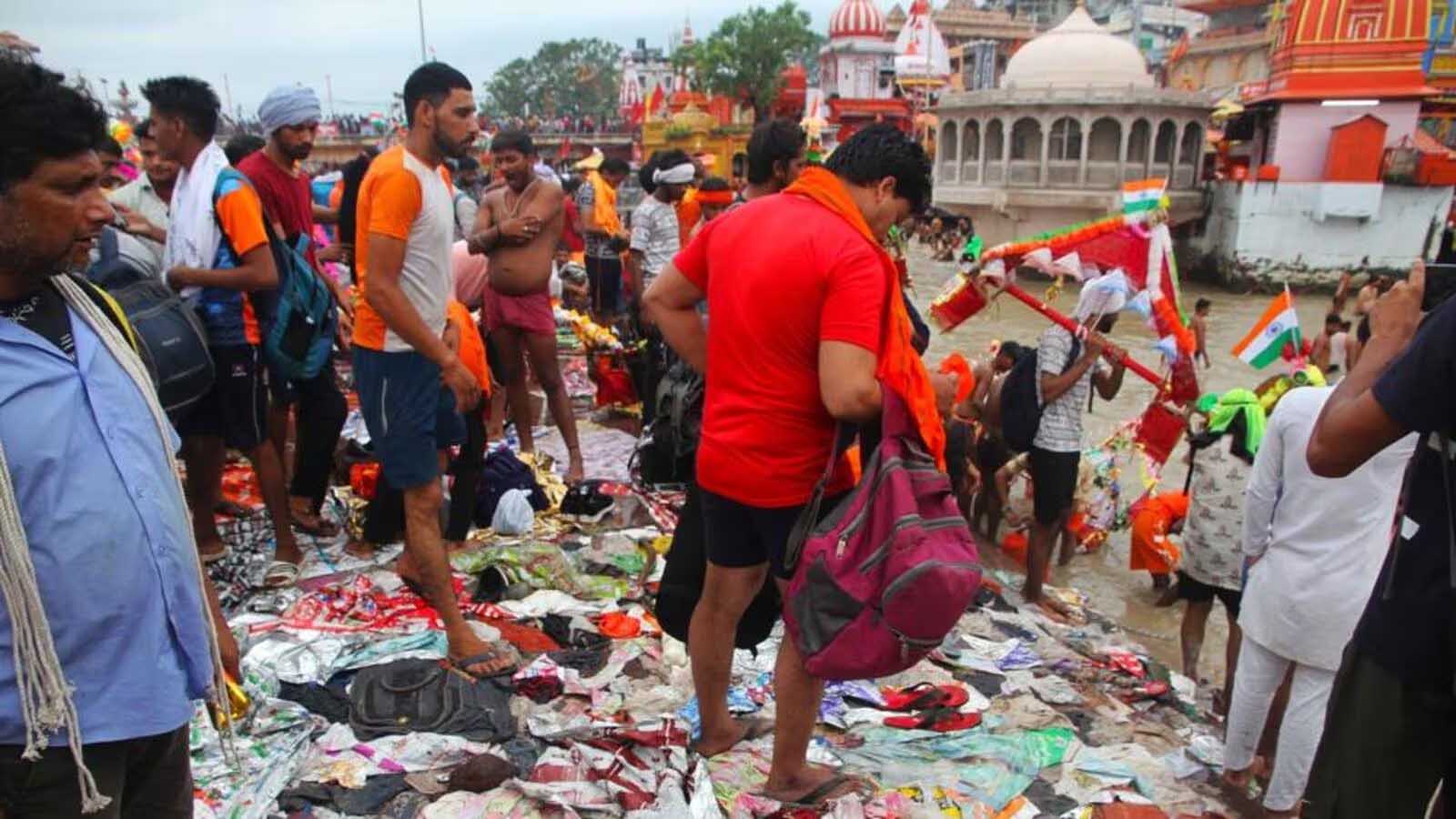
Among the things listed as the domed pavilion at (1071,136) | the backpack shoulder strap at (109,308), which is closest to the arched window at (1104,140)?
the domed pavilion at (1071,136)

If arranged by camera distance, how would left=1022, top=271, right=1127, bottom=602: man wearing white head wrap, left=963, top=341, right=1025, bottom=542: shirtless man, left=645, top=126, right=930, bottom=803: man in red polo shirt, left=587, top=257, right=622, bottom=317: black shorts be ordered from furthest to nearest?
1. left=587, top=257, right=622, bottom=317: black shorts
2. left=963, top=341, right=1025, bottom=542: shirtless man
3. left=1022, top=271, right=1127, bottom=602: man wearing white head wrap
4. left=645, top=126, right=930, bottom=803: man in red polo shirt

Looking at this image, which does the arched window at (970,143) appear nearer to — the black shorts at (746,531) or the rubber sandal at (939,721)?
the rubber sandal at (939,721)

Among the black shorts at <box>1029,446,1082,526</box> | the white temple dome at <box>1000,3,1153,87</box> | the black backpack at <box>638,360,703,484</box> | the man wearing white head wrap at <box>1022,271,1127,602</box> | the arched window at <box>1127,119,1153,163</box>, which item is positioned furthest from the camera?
the white temple dome at <box>1000,3,1153,87</box>

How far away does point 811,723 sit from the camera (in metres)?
2.76

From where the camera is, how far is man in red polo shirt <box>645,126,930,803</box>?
2361 millimetres

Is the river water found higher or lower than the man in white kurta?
lower

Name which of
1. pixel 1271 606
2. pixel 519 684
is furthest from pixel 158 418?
pixel 1271 606

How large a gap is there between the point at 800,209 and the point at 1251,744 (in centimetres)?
258

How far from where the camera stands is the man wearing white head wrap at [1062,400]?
17.0 ft

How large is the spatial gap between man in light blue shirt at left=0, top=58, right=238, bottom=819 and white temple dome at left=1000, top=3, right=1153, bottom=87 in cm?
3091

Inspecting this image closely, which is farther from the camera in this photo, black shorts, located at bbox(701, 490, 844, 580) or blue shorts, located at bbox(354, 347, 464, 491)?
blue shorts, located at bbox(354, 347, 464, 491)

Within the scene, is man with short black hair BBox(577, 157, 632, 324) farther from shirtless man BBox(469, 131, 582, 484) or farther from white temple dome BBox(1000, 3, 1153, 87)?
white temple dome BBox(1000, 3, 1153, 87)

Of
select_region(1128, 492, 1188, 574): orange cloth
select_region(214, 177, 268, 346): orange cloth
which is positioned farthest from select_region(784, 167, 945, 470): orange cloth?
select_region(1128, 492, 1188, 574): orange cloth

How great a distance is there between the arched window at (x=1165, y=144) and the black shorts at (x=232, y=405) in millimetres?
29478
